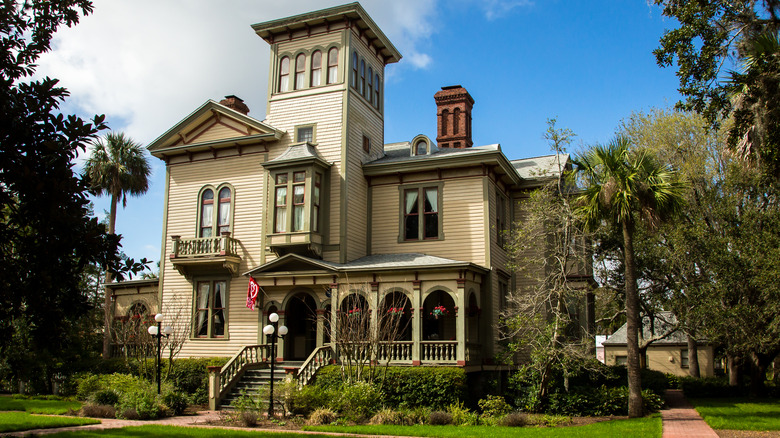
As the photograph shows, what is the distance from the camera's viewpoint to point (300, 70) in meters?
27.8

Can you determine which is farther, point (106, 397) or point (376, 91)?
point (376, 91)

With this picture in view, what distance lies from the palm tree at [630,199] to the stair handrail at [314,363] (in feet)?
33.0

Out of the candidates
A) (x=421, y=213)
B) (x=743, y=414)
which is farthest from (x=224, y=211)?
(x=743, y=414)

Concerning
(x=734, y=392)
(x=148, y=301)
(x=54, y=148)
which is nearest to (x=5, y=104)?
(x=54, y=148)

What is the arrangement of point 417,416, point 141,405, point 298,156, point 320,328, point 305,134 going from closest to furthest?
point 417,416
point 141,405
point 320,328
point 298,156
point 305,134

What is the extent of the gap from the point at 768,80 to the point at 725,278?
13.0 metres

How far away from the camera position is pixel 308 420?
18312mm

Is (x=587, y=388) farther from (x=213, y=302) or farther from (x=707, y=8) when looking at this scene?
(x=213, y=302)

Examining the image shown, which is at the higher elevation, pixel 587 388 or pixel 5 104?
pixel 5 104

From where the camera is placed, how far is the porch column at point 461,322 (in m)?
21.3

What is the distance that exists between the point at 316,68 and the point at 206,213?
7.84m

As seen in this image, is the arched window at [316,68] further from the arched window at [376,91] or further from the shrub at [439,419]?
the shrub at [439,419]

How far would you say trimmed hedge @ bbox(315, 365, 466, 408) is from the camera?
20078mm

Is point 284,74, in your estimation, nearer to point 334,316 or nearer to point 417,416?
point 334,316
